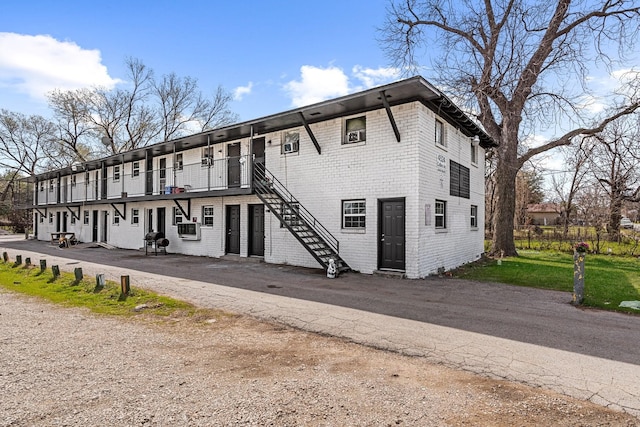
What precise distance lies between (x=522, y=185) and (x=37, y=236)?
45.1m

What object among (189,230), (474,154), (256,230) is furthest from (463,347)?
(189,230)

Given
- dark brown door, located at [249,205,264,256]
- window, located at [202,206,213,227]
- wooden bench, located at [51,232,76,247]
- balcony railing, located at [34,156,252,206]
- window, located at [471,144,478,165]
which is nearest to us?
dark brown door, located at [249,205,264,256]

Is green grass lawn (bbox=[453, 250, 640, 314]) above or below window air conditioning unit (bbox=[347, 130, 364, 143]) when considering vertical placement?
below

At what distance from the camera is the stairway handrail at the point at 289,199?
12.6 m

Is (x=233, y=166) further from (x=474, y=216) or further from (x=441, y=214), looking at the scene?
(x=474, y=216)

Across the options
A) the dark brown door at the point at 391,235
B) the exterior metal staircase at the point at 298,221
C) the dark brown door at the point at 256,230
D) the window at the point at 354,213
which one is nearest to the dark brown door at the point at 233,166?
the exterior metal staircase at the point at 298,221

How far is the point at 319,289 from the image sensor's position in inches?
362

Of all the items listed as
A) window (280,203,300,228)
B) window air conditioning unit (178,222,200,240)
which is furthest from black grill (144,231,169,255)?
window (280,203,300,228)

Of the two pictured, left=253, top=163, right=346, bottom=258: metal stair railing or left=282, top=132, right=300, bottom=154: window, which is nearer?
left=253, top=163, right=346, bottom=258: metal stair railing

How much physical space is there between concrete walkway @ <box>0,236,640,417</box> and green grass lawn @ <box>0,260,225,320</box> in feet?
1.87

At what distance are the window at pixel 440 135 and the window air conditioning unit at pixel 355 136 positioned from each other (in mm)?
2634

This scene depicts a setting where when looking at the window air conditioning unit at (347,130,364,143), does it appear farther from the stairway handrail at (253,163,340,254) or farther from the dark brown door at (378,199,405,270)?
the stairway handrail at (253,163,340,254)

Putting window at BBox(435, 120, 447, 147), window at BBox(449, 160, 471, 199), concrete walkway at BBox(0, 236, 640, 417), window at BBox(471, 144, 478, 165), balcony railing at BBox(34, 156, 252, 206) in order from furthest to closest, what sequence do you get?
window at BBox(471, 144, 478, 165), balcony railing at BBox(34, 156, 252, 206), window at BBox(449, 160, 471, 199), window at BBox(435, 120, 447, 147), concrete walkway at BBox(0, 236, 640, 417)

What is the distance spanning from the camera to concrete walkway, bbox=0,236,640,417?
3900mm
